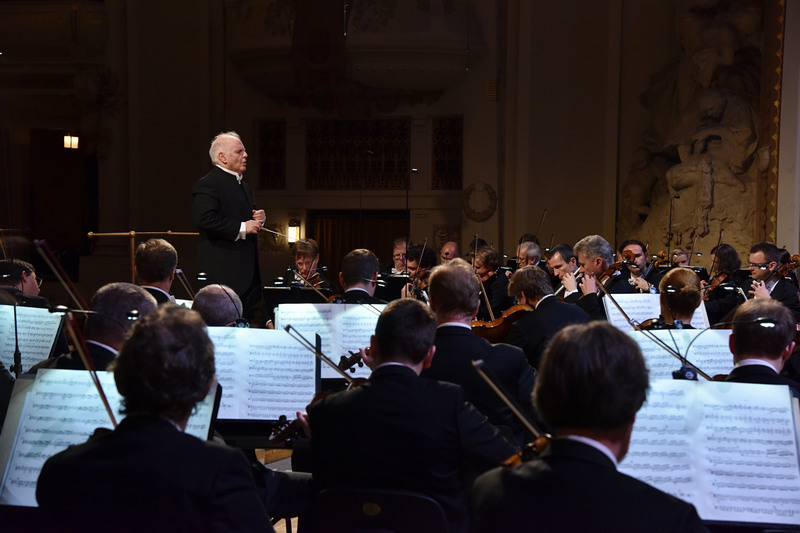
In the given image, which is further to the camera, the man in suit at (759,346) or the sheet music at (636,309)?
the sheet music at (636,309)

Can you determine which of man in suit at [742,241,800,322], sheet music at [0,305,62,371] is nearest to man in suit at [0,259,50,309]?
sheet music at [0,305,62,371]

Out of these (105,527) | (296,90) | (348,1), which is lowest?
(105,527)

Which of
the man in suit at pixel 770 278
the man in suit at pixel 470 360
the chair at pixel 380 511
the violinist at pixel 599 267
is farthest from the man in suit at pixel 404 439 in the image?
the man in suit at pixel 770 278

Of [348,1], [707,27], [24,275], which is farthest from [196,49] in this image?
[24,275]

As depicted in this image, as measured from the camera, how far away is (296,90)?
12.6 meters

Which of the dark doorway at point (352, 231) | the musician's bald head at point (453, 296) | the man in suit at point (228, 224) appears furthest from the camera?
the dark doorway at point (352, 231)

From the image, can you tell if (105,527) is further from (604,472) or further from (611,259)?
(611,259)

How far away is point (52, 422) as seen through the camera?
242 centimetres

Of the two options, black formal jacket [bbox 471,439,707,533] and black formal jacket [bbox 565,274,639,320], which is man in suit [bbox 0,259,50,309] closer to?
black formal jacket [bbox 565,274,639,320]

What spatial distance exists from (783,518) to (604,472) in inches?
35.1

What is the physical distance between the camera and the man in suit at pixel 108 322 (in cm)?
278

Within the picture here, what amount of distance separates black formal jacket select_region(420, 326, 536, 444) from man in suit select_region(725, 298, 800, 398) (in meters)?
0.73

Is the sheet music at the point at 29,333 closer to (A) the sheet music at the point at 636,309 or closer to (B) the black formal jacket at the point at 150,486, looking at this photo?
(B) the black formal jacket at the point at 150,486

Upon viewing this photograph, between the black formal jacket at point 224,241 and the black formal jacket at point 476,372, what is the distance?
2651mm
